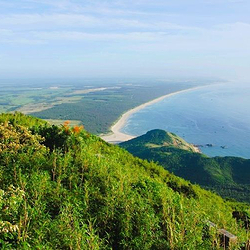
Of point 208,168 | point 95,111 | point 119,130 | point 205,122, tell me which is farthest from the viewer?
point 95,111

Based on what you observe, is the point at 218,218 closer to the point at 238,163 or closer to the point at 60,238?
Result: the point at 60,238

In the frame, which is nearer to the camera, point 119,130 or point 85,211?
point 85,211

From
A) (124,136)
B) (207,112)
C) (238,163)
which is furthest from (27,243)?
(207,112)

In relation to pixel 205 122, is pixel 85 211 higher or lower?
higher

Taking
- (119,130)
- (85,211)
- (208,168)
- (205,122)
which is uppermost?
(85,211)

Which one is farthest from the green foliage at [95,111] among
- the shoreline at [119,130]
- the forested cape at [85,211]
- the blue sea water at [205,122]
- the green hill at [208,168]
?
the forested cape at [85,211]

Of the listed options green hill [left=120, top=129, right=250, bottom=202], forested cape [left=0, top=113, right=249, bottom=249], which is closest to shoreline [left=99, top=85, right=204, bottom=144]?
green hill [left=120, top=129, right=250, bottom=202]

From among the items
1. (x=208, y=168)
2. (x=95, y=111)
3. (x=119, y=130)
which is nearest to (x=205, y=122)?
(x=119, y=130)

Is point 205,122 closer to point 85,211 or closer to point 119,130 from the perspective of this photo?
point 119,130

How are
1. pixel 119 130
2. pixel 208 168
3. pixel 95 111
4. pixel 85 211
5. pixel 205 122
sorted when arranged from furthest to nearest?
pixel 95 111 → pixel 205 122 → pixel 119 130 → pixel 208 168 → pixel 85 211

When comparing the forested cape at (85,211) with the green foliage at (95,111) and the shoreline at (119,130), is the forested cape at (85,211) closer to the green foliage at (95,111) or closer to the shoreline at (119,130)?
the shoreline at (119,130)
